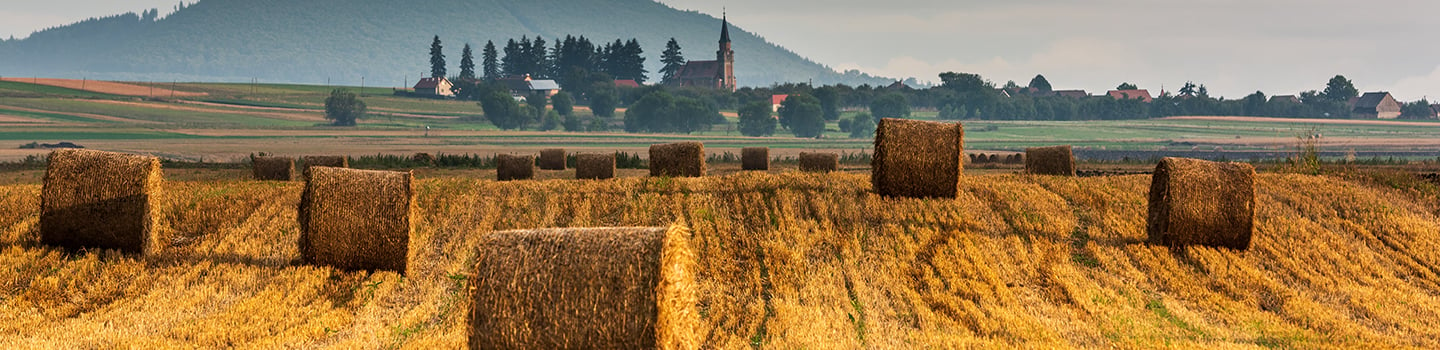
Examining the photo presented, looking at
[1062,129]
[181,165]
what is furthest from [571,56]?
[181,165]

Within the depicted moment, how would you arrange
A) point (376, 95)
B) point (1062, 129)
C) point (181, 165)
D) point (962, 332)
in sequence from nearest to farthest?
point (962, 332) < point (181, 165) < point (1062, 129) < point (376, 95)

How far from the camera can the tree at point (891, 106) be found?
16575 cm

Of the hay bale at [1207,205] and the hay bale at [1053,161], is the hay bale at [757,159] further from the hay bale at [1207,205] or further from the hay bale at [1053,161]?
the hay bale at [1207,205]

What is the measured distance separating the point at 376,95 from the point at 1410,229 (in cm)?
16422

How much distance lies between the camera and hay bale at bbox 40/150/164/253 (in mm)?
14906

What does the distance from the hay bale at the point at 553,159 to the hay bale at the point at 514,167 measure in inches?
250

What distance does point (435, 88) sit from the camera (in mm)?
178500

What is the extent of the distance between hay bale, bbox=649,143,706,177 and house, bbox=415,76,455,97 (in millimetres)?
152631

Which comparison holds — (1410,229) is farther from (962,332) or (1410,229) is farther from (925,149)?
(962,332)

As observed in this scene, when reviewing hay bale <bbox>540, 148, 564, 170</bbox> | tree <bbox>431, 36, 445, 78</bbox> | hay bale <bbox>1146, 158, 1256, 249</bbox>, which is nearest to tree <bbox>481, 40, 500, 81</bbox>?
tree <bbox>431, 36, 445, 78</bbox>

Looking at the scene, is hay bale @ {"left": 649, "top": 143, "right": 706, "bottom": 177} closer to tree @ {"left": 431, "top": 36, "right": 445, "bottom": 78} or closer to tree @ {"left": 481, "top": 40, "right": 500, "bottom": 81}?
tree @ {"left": 431, "top": 36, "right": 445, "bottom": 78}

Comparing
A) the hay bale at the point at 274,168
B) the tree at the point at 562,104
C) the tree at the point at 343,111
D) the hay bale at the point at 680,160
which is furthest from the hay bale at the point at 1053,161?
the tree at the point at 562,104

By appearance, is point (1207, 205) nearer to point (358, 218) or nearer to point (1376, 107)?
point (358, 218)

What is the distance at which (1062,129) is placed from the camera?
15312cm
